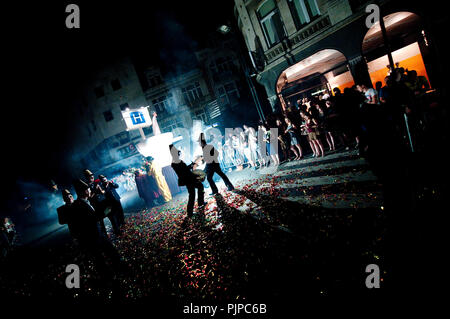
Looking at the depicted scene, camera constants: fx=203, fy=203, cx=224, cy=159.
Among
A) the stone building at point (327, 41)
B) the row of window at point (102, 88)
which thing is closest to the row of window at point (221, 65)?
the stone building at point (327, 41)

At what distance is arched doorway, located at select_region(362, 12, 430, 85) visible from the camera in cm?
1149

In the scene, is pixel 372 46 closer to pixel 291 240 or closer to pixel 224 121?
pixel 224 121

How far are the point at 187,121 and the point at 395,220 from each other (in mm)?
29025

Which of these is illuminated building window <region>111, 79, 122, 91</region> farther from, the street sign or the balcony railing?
the balcony railing

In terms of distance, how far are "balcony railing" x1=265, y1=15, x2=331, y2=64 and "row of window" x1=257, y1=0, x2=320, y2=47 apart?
15.6 inches

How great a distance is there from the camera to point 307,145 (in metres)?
11.0

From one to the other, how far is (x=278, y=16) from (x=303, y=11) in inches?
76.0

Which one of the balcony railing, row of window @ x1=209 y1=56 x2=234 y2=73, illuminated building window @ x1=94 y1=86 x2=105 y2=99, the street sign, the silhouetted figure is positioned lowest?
the silhouetted figure

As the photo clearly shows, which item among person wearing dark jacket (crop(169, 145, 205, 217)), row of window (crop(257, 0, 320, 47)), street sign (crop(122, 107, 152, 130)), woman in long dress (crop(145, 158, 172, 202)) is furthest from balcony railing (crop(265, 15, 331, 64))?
person wearing dark jacket (crop(169, 145, 205, 217))

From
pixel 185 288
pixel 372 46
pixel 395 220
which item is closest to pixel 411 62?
pixel 372 46

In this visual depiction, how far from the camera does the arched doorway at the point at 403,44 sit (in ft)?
37.7

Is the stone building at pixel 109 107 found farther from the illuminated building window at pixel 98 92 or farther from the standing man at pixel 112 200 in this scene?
the standing man at pixel 112 200

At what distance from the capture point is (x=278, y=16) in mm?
14195

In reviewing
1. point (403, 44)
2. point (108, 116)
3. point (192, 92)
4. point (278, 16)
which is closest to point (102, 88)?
point (108, 116)
